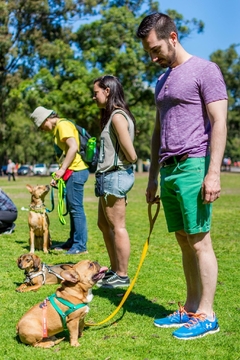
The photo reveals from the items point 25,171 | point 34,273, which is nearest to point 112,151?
point 34,273

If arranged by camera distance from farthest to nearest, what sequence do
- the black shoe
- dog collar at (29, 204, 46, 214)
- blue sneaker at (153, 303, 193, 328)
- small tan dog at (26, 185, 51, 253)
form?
the black shoe → dog collar at (29, 204, 46, 214) → small tan dog at (26, 185, 51, 253) → blue sneaker at (153, 303, 193, 328)

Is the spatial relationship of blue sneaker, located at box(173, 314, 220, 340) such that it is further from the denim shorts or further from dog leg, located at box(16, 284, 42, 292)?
dog leg, located at box(16, 284, 42, 292)

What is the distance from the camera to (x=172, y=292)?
6.13 m

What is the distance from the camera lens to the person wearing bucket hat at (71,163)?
810 centimetres

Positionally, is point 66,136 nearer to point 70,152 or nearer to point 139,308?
point 70,152

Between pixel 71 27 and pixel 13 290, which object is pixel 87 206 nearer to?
pixel 13 290

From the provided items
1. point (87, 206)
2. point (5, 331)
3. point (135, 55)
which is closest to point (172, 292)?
point (5, 331)

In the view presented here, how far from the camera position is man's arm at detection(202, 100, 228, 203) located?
4172 millimetres

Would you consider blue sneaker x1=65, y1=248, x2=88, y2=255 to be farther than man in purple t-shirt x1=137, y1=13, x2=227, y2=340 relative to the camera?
Yes

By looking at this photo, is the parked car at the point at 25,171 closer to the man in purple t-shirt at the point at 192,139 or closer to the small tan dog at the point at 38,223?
the small tan dog at the point at 38,223

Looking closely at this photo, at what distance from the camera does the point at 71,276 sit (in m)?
4.48

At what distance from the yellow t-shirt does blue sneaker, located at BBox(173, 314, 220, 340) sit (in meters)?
4.26

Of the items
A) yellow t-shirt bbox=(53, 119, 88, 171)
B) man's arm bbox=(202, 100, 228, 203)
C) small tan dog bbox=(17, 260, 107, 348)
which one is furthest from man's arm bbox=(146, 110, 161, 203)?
yellow t-shirt bbox=(53, 119, 88, 171)

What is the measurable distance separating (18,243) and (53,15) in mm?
40883
